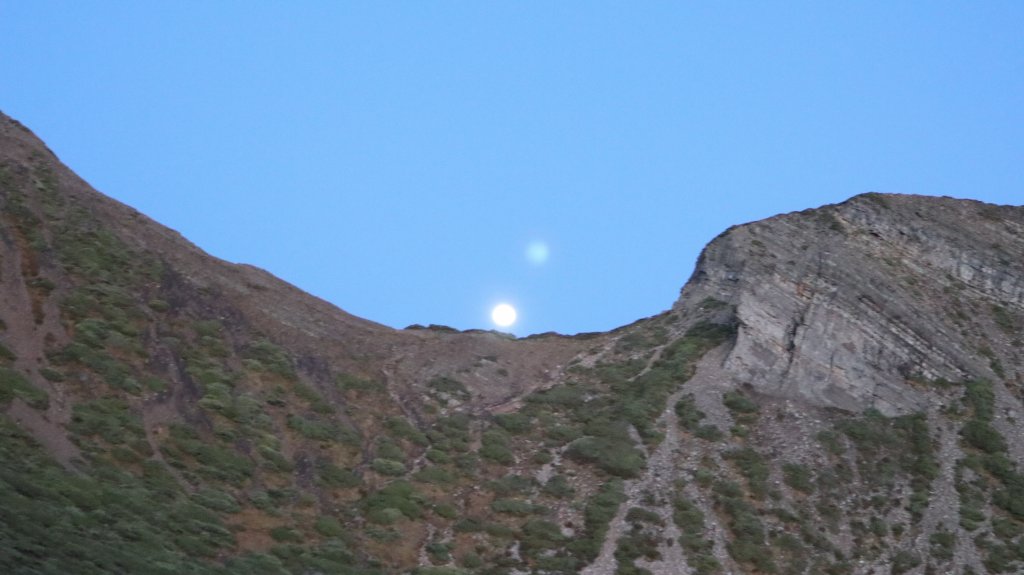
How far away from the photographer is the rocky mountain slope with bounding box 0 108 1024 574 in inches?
1817

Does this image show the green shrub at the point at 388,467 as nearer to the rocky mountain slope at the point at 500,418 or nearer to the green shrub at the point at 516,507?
the rocky mountain slope at the point at 500,418

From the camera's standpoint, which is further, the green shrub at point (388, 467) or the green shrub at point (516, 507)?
the green shrub at point (388, 467)

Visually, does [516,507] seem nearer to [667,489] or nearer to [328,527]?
[667,489]

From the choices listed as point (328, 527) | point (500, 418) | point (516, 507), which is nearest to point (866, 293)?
point (500, 418)

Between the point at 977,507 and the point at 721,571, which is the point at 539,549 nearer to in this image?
the point at 721,571

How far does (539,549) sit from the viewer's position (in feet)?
163

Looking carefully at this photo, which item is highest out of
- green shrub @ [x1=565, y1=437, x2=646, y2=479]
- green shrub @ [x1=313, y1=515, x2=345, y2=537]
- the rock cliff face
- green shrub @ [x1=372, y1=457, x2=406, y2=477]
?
the rock cliff face

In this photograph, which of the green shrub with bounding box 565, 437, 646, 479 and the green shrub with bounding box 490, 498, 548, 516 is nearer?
the green shrub with bounding box 490, 498, 548, 516

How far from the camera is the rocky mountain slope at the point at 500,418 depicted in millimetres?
46156

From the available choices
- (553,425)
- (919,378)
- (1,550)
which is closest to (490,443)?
(553,425)

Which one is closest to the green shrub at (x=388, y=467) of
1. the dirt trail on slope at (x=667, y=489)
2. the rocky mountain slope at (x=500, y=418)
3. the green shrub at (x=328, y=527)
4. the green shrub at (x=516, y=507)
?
the rocky mountain slope at (x=500, y=418)

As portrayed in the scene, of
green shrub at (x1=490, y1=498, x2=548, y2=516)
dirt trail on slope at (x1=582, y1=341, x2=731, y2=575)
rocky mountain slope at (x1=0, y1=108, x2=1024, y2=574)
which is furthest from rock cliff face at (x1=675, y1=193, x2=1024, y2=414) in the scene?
green shrub at (x1=490, y1=498, x2=548, y2=516)

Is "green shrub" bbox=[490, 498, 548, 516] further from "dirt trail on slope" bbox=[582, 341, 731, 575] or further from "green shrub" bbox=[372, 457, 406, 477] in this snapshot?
"green shrub" bbox=[372, 457, 406, 477]

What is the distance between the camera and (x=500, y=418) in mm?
60906
